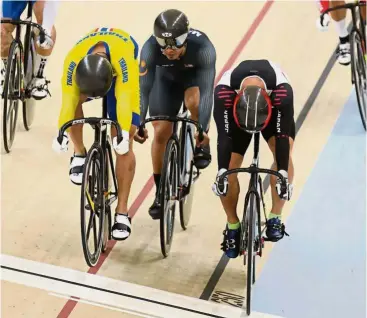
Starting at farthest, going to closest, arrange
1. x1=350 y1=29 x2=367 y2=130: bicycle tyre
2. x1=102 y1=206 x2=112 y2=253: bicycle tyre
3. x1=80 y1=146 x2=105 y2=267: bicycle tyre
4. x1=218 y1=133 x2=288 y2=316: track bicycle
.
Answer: x1=350 y1=29 x2=367 y2=130: bicycle tyre
x1=102 y1=206 x2=112 y2=253: bicycle tyre
x1=80 y1=146 x2=105 y2=267: bicycle tyre
x1=218 y1=133 x2=288 y2=316: track bicycle

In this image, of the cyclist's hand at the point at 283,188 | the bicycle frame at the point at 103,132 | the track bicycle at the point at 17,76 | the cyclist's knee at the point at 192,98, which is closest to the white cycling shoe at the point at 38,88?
the track bicycle at the point at 17,76

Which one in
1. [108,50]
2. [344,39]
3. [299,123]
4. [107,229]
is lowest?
[107,229]

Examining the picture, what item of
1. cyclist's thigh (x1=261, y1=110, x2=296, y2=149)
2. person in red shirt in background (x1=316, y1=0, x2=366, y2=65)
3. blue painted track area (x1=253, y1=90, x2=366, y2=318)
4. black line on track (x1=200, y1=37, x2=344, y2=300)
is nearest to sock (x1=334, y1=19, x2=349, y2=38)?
person in red shirt in background (x1=316, y1=0, x2=366, y2=65)

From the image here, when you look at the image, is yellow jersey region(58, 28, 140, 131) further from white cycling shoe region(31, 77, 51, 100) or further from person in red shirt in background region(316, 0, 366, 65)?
person in red shirt in background region(316, 0, 366, 65)

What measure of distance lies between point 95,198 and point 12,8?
6.22 feet

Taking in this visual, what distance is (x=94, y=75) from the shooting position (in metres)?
4.07

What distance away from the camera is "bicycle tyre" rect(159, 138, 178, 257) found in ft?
14.4

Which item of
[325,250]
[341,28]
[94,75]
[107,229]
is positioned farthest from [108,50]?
[341,28]

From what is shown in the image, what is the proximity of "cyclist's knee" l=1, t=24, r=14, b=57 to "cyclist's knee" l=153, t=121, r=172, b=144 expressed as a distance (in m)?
1.64

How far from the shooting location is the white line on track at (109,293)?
14.2 feet

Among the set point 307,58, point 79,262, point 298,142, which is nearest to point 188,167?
point 79,262

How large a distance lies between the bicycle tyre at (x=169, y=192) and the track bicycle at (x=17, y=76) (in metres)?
1.53

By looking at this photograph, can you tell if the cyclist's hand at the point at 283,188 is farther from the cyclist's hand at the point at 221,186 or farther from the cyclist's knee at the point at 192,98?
the cyclist's knee at the point at 192,98

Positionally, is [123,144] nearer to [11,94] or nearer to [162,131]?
[162,131]
